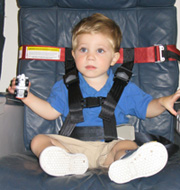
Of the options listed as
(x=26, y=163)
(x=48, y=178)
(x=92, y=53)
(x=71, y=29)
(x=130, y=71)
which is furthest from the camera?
(x=71, y=29)

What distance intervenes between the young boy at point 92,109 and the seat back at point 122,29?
0.38ft

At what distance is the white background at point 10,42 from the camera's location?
Result: 1.90 meters

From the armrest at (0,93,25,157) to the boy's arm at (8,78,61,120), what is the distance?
3.7 inches

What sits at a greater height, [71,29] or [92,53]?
[71,29]

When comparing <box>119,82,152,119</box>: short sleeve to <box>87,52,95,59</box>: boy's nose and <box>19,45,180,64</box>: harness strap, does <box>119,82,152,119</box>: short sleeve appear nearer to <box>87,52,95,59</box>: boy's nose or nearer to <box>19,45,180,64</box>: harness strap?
<box>19,45,180,64</box>: harness strap

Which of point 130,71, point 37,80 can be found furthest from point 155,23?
point 37,80

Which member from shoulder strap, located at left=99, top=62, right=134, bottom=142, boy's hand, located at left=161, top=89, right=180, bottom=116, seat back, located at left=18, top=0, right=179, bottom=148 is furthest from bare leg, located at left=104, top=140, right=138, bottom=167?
seat back, located at left=18, top=0, right=179, bottom=148

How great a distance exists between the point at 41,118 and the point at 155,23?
2.95 ft

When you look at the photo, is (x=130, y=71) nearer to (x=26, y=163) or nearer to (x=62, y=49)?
(x=62, y=49)

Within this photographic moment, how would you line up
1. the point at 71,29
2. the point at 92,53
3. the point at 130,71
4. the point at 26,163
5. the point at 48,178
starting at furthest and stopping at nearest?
the point at 71,29 < the point at 130,71 < the point at 92,53 < the point at 26,163 < the point at 48,178

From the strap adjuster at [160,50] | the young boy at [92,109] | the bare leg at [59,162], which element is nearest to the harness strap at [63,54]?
the strap adjuster at [160,50]

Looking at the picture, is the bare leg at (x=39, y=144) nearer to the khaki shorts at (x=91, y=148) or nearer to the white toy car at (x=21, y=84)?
the khaki shorts at (x=91, y=148)

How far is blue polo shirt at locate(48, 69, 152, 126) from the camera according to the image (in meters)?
1.41

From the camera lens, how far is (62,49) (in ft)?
5.08
